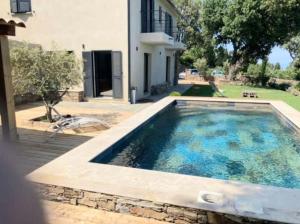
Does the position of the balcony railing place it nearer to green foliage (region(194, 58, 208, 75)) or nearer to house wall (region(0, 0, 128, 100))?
house wall (region(0, 0, 128, 100))

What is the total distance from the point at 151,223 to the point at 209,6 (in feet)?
82.8

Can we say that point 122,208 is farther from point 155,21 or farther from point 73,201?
point 155,21

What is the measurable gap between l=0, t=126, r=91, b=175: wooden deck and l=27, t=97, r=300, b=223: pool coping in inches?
37.3

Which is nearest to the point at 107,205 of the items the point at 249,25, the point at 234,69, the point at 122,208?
the point at 122,208

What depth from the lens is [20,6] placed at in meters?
15.1

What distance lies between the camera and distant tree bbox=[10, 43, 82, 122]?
28.0 ft

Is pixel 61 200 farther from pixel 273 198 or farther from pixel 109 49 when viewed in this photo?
pixel 109 49

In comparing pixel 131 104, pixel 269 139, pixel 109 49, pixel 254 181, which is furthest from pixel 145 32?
pixel 254 181

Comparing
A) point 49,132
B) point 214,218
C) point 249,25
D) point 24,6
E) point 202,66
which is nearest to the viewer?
point 214,218

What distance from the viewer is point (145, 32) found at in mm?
16109

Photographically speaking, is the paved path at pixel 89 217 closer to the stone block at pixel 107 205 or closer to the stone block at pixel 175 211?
the stone block at pixel 107 205

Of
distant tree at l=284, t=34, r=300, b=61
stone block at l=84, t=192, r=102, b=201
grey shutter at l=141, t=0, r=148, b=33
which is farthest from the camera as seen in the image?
distant tree at l=284, t=34, r=300, b=61

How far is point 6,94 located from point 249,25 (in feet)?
71.7

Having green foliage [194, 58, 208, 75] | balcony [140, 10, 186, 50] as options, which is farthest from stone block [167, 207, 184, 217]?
green foliage [194, 58, 208, 75]
